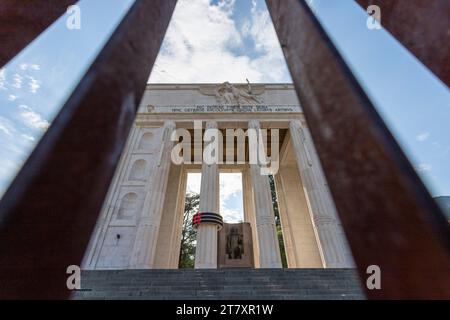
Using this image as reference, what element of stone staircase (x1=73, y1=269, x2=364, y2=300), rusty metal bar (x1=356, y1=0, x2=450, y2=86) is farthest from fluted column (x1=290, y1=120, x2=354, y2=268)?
rusty metal bar (x1=356, y1=0, x2=450, y2=86)

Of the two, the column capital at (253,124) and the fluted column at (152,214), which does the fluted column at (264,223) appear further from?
the fluted column at (152,214)

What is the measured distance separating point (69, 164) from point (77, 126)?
0.44ft

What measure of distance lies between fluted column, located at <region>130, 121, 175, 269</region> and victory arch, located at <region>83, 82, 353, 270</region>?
0.14ft

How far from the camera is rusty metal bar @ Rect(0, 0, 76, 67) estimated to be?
1.33 metres

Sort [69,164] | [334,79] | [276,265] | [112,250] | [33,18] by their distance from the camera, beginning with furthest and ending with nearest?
1. [112,250]
2. [276,265]
3. [33,18]
4. [334,79]
5. [69,164]

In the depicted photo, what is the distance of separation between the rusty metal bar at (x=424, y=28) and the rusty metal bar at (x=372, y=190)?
21.7 inches

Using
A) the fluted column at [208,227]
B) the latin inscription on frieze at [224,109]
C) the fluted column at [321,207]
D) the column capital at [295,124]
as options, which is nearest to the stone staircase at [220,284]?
the fluted column at [321,207]

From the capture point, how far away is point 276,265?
966cm

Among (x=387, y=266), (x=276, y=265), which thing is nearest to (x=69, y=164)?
(x=387, y=266)

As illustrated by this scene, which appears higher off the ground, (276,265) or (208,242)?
(208,242)

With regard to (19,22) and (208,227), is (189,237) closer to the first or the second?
(208,227)

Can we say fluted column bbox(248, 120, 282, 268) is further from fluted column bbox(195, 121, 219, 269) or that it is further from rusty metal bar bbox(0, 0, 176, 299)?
rusty metal bar bbox(0, 0, 176, 299)

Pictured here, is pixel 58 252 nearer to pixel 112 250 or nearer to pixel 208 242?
pixel 208 242

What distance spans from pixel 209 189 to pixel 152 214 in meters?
3.06
